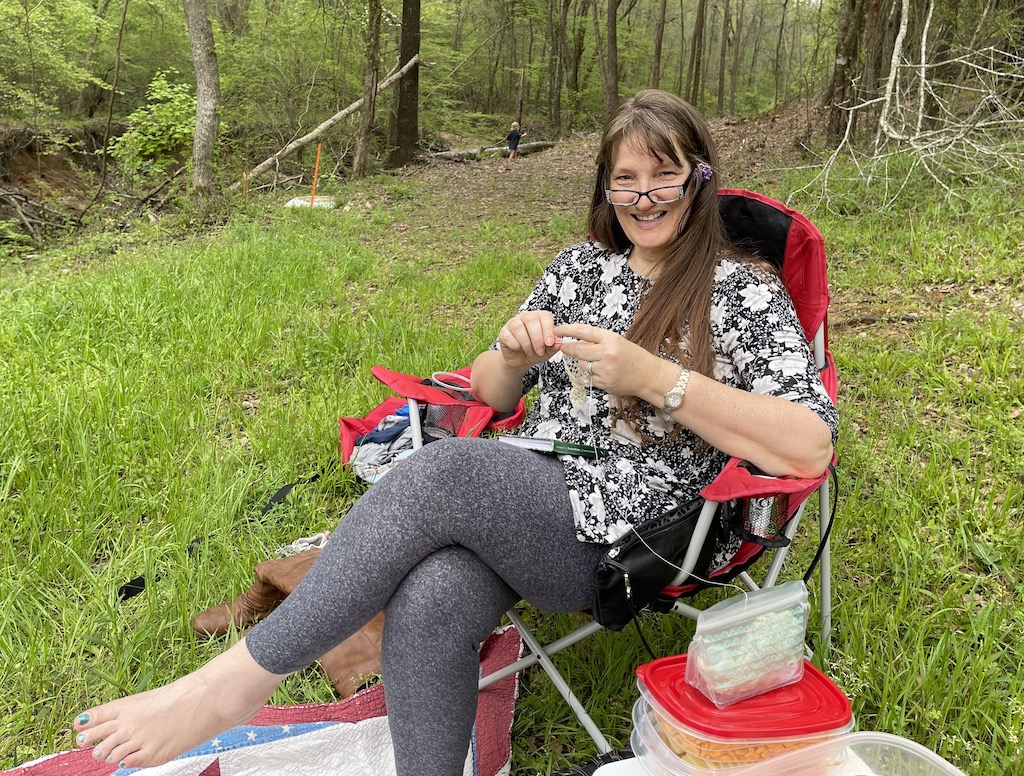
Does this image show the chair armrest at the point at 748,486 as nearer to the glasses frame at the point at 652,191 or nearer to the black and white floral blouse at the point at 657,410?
the black and white floral blouse at the point at 657,410

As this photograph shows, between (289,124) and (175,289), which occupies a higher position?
Result: (289,124)

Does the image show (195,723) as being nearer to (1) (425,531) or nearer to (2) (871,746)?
(1) (425,531)

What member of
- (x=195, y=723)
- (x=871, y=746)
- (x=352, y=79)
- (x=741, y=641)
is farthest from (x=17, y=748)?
(x=352, y=79)

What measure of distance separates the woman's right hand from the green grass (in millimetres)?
839

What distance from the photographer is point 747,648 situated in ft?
3.98

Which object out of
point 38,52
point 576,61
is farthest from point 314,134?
point 576,61

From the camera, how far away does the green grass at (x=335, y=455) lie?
1.73 m

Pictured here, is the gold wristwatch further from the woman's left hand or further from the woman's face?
the woman's face

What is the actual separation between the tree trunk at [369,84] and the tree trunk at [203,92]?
2.36 metres

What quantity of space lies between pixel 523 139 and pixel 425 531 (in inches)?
584

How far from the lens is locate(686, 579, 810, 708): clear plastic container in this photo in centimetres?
120

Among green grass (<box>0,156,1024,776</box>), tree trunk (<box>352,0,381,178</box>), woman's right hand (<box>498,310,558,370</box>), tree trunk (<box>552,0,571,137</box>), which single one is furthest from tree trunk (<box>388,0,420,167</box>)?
woman's right hand (<box>498,310,558,370</box>)

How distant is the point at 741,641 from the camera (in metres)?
1.22

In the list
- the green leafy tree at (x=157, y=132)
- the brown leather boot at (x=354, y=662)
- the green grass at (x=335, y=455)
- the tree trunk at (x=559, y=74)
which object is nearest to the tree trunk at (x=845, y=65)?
the green grass at (x=335, y=455)
